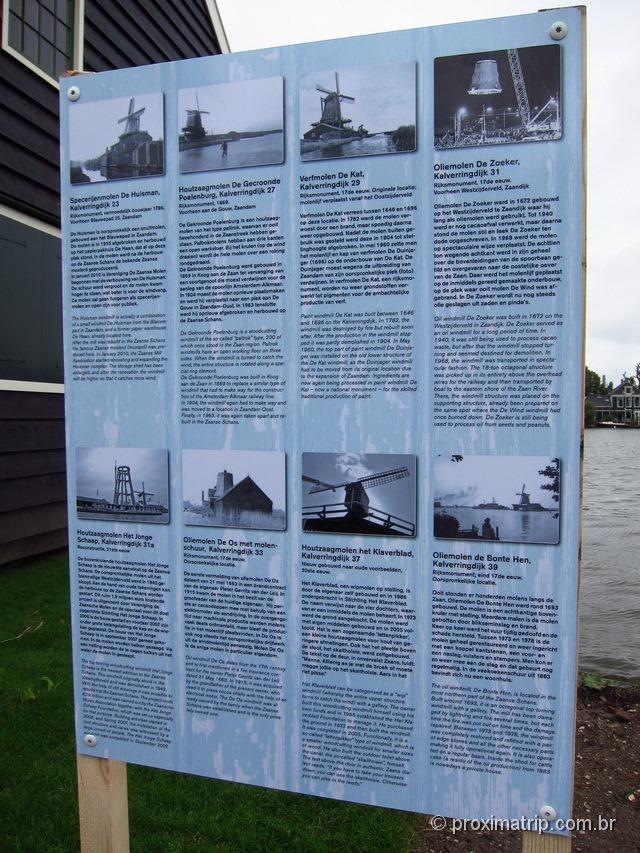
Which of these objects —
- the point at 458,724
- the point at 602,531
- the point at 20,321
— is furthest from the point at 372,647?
the point at 602,531

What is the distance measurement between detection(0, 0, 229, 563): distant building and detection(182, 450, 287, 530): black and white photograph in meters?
4.54

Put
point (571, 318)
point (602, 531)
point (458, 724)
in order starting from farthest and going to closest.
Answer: point (602, 531), point (458, 724), point (571, 318)

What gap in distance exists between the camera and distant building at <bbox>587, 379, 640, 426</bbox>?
3337 inches

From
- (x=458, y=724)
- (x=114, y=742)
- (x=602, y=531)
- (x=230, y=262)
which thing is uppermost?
(x=230, y=262)

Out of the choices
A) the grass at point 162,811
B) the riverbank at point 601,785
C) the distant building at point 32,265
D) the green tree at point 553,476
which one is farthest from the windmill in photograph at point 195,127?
the distant building at point 32,265

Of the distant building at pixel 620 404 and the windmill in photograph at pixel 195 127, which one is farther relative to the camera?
the distant building at pixel 620 404

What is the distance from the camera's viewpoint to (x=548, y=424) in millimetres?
1623

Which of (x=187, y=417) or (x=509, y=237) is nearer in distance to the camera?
(x=509, y=237)

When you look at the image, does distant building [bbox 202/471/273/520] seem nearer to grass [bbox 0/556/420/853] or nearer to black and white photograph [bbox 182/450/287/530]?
black and white photograph [bbox 182/450/287/530]

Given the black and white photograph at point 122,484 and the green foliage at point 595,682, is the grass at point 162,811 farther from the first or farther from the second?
the green foliage at point 595,682

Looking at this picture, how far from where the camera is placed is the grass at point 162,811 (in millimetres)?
2607

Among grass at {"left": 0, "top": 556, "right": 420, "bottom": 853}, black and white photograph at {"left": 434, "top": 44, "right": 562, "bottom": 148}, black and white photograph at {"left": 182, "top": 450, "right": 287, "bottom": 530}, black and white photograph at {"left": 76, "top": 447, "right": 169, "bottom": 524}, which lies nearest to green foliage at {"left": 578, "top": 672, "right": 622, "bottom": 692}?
grass at {"left": 0, "top": 556, "right": 420, "bottom": 853}

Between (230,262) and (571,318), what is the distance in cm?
88

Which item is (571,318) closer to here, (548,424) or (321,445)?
(548,424)
